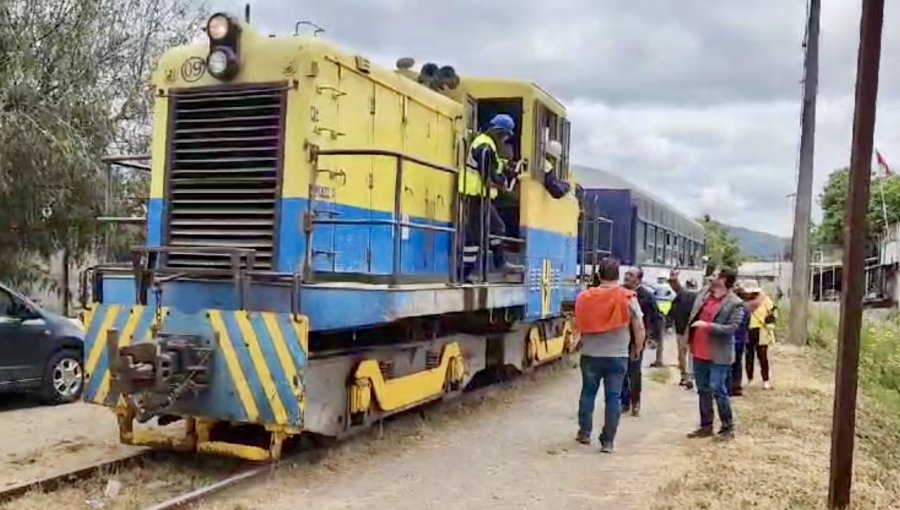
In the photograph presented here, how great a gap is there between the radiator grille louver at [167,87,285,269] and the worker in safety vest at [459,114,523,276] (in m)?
2.42

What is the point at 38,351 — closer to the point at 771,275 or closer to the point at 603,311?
the point at 603,311

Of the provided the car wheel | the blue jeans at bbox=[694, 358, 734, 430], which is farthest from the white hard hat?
the car wheel

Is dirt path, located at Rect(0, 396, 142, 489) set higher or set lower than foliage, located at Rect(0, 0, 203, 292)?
lower

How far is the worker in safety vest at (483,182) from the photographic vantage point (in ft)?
31.6

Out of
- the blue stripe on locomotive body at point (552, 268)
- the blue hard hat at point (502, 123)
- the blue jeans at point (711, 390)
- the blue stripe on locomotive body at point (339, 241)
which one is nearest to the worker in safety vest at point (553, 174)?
the blue stripe on locomotive body at point (552, 268)

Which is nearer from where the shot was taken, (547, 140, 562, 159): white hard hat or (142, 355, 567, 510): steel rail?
(142, 355, 567, 510): steel rail

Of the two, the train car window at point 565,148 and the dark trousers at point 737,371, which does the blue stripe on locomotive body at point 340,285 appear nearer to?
the train car window at point 565,148

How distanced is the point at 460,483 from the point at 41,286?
11.1 m

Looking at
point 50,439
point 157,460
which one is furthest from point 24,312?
point 157,460

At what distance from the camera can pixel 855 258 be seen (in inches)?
241

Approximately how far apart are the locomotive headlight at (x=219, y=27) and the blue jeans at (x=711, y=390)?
5112 mm

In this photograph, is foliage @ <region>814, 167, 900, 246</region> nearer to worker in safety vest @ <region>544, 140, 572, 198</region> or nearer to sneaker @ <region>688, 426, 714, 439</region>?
worker in safety vest @ <region>544, 140, 572, 198</region>

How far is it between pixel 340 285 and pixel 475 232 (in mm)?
2974

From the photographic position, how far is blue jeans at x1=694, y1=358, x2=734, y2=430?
8867 millimetres
